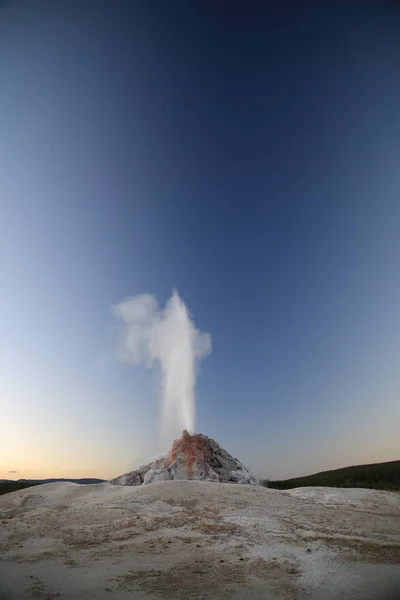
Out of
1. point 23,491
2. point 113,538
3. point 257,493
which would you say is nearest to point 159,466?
point 23,491

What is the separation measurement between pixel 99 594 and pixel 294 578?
13.3ft

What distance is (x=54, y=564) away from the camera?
8367 mm

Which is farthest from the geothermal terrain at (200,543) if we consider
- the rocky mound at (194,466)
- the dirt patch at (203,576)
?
the rocky mound at (194,466)

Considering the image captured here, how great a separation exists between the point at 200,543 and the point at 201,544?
10 cm

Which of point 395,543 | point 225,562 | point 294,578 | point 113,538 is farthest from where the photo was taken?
point 113,538

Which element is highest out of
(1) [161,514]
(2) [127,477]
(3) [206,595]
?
(2) [127,477]

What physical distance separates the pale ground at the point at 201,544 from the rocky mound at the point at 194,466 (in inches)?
266

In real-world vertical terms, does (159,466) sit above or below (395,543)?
above

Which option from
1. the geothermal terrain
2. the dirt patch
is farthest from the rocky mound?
the dirt patch

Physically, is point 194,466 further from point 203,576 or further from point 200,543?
point 203,576

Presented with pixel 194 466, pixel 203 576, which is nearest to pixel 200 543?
pixel 203 576

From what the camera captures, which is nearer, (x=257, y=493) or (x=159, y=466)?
(x=257, y=493)

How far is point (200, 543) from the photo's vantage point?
985 centimetres

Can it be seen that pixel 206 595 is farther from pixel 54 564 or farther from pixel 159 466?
pixel 159 466
